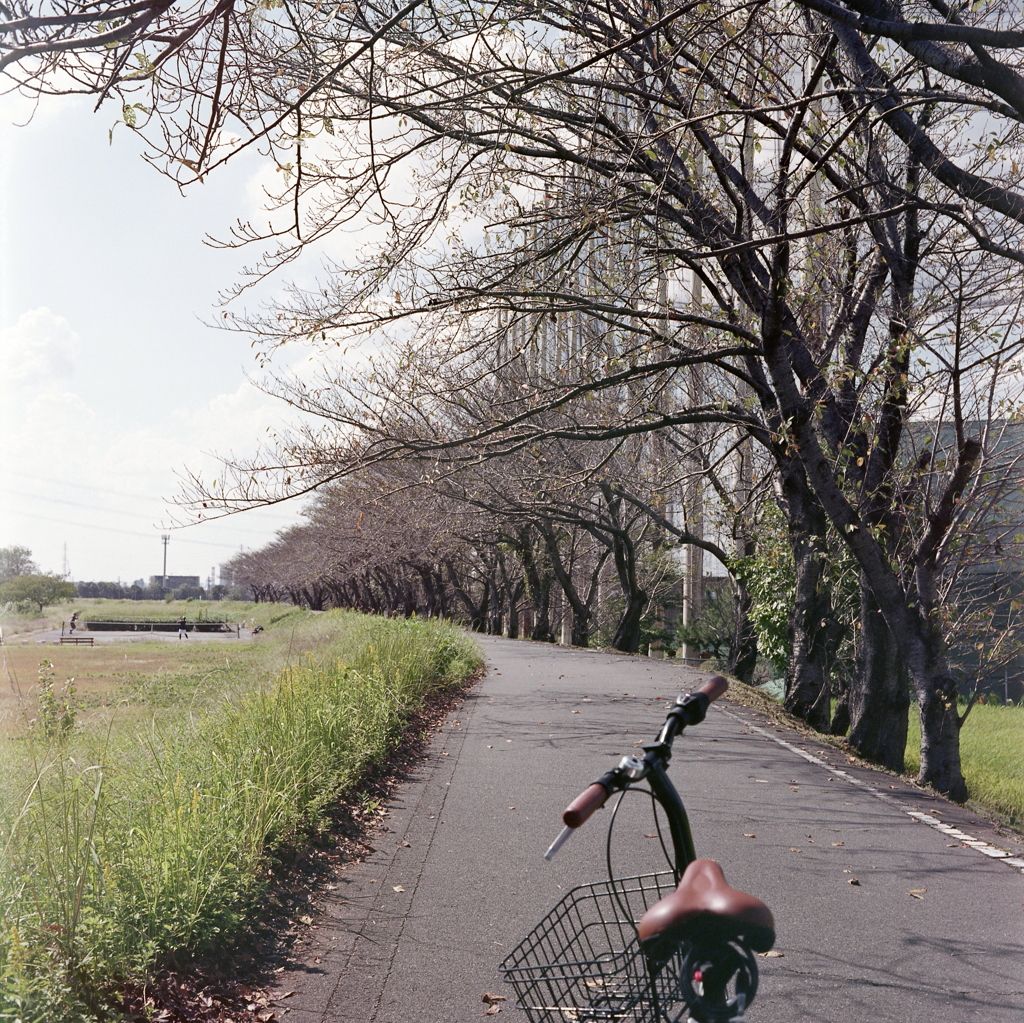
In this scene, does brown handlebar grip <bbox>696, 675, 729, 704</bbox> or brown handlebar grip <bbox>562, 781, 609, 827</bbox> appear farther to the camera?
brown handlebar grip <bbox>696, 675, 729, 704</bbox>

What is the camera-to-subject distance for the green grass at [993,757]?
13867 millimetres

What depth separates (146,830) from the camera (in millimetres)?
4977

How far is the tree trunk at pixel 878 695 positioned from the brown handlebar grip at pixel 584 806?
10977 mm

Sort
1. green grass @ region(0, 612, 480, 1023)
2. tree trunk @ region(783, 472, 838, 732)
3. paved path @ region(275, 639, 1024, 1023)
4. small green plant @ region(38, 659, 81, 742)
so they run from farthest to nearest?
tree trunk @ region(783, 472, 838, 732), small green plant @ region(38, 659, 81, 742), paved path @ region(275, 639, 1024, 1023), green grass @ region(0, 612, 480, 1023)

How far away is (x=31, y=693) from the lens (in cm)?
635

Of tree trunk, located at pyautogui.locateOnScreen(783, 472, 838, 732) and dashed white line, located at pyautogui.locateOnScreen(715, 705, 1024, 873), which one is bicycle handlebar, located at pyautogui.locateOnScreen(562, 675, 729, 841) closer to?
dashed white line, located at pyautogui.locateOnScreen(715, 705, 1024, 873)

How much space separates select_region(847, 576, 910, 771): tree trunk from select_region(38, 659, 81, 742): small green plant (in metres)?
9.28

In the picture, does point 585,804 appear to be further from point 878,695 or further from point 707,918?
point 878,695

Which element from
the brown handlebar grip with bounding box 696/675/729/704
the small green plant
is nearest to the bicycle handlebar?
the brown handlebar grip with bounding box 696/675/729/704

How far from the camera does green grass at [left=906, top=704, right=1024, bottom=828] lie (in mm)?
13867

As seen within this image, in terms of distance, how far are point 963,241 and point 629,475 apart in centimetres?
1583

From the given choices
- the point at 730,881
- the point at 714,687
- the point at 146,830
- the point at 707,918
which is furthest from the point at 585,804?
the point at 730,881

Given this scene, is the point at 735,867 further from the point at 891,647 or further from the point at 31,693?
the point at 891,647

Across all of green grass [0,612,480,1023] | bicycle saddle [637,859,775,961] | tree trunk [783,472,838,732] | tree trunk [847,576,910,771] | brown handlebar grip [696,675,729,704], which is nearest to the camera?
bicycle saddle [637,859,775,961]
